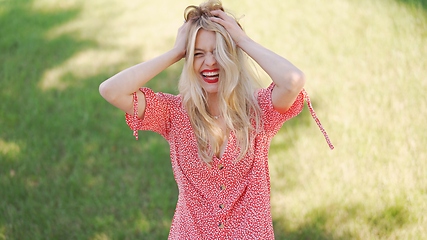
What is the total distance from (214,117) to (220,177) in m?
0.28

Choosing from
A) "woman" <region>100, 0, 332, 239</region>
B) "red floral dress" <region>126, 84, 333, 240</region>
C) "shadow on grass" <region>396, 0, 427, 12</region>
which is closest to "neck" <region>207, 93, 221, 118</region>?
"woman" <region>100, 0, 332, 239</region>

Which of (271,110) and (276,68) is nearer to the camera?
(276,68)

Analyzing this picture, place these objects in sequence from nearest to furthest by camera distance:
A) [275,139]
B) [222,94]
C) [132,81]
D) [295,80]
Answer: [295,80] < [132,81] < [222,94] < [275,139]

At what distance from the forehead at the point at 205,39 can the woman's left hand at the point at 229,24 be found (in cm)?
6

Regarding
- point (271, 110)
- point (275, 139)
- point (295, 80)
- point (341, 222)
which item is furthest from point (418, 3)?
point (295, 80)

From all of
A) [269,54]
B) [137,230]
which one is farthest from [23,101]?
[269,54]

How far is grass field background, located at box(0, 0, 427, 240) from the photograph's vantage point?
3.99m

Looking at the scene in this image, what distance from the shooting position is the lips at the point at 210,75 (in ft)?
8.55

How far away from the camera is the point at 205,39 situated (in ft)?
8.38

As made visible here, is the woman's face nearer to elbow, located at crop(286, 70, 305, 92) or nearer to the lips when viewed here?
the lips

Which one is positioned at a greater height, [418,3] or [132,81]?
[132,81]

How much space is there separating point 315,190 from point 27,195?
2.10m

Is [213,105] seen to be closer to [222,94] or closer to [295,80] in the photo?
[222,94]

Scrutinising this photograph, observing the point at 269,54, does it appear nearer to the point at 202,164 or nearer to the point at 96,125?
the point at 202,164
